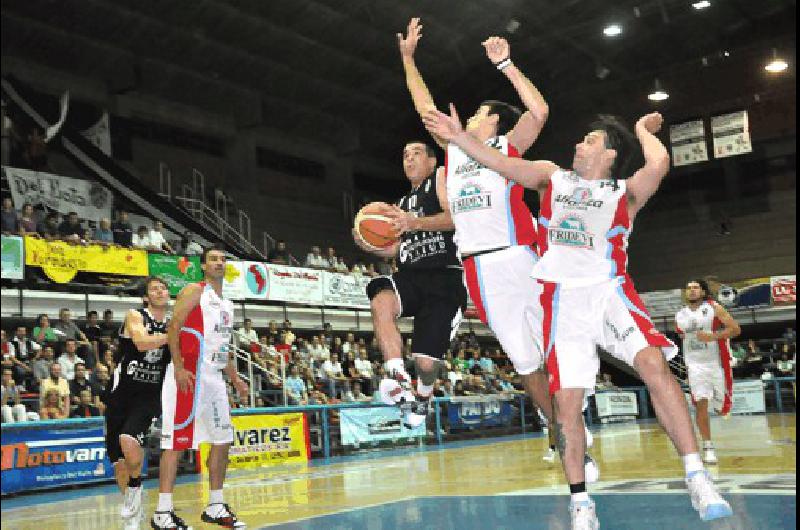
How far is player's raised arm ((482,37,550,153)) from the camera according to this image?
16.8ft

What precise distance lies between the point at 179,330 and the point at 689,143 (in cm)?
2355

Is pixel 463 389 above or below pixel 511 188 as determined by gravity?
below

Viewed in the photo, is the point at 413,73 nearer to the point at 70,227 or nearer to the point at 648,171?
the point at 648,171

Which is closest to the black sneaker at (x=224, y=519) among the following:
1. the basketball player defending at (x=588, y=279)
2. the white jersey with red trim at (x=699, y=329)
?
the basketball player defending at (x=588, y=279)

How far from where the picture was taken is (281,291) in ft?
67.9

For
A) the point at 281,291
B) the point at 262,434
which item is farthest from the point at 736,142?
the point at 262,434

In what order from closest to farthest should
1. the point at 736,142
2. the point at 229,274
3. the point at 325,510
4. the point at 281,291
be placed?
the point at 325,510 → the point at 229,274 → the point at 281,291 → the point at 736,142

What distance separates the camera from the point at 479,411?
66.8 ft

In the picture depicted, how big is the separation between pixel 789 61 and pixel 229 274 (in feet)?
62.5

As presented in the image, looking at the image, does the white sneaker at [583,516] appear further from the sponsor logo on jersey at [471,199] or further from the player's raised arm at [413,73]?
the player's raised arm at [413,73]

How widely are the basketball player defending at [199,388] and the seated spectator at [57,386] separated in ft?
22.5

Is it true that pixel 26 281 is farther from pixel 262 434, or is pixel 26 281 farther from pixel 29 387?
pixel 262 434

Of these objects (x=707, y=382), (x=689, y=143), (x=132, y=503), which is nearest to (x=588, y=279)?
(x=132, y=503)

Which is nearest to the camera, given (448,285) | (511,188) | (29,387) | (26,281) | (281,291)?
(511,188)
